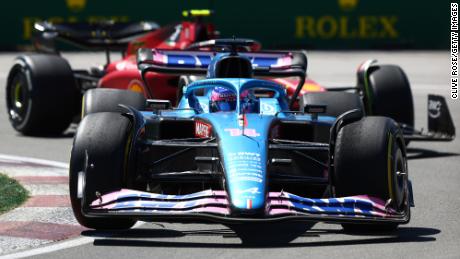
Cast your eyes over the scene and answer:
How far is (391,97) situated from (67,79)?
12.3 feet

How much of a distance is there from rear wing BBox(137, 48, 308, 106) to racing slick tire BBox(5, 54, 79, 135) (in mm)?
3065

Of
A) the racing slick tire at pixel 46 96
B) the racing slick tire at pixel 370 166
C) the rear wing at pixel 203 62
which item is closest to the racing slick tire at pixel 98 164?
the racing slick tire at pixel 370 166

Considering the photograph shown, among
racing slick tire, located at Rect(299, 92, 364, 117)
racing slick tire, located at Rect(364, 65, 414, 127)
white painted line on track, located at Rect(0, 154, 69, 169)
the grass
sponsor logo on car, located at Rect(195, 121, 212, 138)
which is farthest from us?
racing slick tire, located at Rect(364, 65, 414, 127)

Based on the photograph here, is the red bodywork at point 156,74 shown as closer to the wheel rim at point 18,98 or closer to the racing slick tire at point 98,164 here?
the wheel rim at point 18,98

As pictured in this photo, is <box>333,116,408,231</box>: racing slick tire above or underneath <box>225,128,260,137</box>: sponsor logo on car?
underneath

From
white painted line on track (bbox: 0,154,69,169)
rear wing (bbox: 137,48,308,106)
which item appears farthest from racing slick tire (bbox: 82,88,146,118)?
white painted line on track (bbox: 0,154,69,169)

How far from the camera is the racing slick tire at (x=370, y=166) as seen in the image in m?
8.27

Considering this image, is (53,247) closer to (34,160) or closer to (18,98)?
(34,160)

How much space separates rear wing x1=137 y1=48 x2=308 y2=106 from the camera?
11.2 metres

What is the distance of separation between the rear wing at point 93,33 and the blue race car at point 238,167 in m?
6.88

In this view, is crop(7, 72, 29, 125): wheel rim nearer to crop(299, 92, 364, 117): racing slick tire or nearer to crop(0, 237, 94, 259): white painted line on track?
crop(299, 92, 364, 117): racing slick tire

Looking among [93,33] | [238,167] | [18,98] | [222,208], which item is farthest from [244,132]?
[93,33]

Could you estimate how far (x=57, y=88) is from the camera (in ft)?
47.1

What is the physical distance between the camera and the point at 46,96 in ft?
46.9
